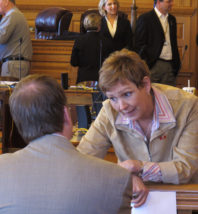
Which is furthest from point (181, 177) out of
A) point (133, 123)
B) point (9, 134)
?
point (9, 134)

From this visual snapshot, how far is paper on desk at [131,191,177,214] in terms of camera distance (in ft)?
4.66

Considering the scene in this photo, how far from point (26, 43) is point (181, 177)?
12.8ft

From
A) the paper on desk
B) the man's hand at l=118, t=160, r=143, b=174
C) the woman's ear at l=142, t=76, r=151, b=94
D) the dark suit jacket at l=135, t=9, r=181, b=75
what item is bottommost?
the paper on desk

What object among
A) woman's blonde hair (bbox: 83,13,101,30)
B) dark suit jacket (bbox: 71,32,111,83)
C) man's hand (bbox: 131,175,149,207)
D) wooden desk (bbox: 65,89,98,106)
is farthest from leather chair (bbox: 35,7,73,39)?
man's hand (bbox: 131,175,149,207)

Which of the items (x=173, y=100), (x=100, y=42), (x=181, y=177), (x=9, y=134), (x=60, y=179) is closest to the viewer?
(x=60, y=179)

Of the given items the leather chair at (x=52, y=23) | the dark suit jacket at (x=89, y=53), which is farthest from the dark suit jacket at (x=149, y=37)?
the leather chair at (x=52, y=23)

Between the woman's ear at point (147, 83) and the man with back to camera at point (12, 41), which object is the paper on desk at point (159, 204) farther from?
the man with back to camera at point (12, 41)

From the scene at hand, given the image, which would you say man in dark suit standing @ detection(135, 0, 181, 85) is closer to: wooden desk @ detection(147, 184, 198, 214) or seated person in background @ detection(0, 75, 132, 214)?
wooden desk @ detection(147, 184, 198, 214)

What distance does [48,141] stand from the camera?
111 centimetres

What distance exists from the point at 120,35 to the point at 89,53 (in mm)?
444

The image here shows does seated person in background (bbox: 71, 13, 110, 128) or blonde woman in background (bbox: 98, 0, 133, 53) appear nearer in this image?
seated person in background (bbox: 71, 13, 110, 128)

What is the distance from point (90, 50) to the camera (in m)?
4.57

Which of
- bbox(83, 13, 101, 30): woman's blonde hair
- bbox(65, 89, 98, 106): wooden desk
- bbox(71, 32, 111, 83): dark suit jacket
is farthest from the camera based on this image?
bbox(71, 32, 111, 83): dark suit jacket

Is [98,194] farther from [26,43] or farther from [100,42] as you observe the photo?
[26,43]
